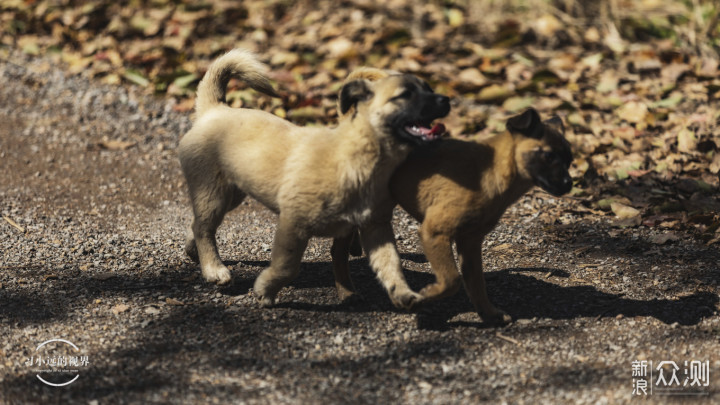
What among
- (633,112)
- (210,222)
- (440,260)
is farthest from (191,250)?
(633,112)

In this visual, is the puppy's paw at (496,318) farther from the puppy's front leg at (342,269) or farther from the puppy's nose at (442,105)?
the puppy's nose at (442,105)

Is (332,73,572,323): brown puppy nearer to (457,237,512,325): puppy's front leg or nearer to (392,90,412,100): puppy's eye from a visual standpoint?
(457,237,512,325): puppy's front leg

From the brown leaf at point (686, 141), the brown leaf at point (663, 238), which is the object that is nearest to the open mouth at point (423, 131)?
the brown leaf at point (663, 238)

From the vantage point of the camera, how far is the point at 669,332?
15.2 ft

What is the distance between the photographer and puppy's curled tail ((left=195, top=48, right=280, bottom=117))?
536 cm

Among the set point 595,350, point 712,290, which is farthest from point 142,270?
point 712,290

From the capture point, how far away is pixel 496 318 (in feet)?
15.6

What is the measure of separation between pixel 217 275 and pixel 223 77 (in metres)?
1.33

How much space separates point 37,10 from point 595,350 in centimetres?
877

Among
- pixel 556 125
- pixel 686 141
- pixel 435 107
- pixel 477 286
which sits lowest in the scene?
pixel 477 286

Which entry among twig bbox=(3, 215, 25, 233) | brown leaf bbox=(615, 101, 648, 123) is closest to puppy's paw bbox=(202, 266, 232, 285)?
twig bbox=(3, 215, 25, 233)

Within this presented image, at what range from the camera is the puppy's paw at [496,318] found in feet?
15.6

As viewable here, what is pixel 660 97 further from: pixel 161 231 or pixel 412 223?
pixel 161 231

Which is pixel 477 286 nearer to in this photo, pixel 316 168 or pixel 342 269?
pixel 342 269
